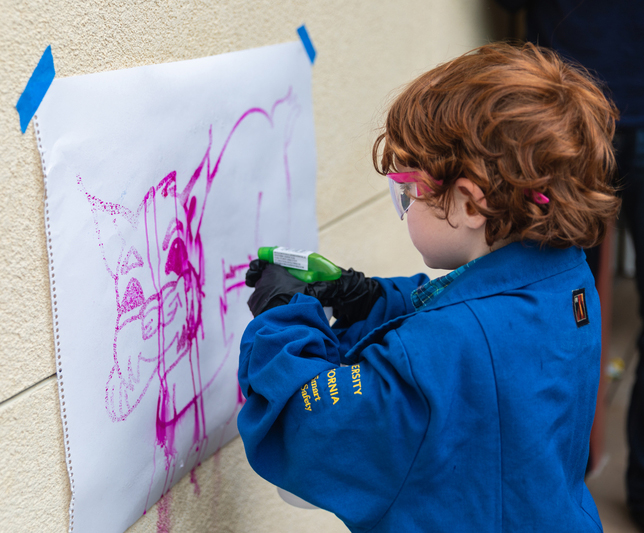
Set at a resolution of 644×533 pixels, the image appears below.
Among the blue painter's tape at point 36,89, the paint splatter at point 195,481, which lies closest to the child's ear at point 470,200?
the blue painter's tape at point 36,89

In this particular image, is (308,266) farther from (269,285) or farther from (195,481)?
(195,481)

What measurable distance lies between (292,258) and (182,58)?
39 cm

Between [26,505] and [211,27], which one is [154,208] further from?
[26,505]

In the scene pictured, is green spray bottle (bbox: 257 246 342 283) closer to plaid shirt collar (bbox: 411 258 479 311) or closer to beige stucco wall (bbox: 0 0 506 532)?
plaid shirt collar (bbox: 411 258 479 311)

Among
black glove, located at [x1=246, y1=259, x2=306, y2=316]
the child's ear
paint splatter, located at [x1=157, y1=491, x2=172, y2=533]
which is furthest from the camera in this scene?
paint splatter, located at [x1=157, y1=491, x2=172, y2=533]

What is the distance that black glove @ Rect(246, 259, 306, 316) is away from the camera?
104cm

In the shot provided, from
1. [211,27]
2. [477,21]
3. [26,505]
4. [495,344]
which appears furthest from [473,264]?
[477,21]

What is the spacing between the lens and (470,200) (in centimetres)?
94

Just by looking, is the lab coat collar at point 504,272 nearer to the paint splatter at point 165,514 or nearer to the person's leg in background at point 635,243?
the paint splatter at point 165,514

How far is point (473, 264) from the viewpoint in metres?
0.99

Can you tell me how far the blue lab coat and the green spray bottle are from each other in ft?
0.46

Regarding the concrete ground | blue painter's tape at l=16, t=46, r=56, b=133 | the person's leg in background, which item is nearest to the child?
blue painter's tape at l=16, t=46, r=56, b=133

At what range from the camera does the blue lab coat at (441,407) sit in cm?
87

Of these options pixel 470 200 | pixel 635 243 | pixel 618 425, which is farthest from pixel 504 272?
pixel 618 425
